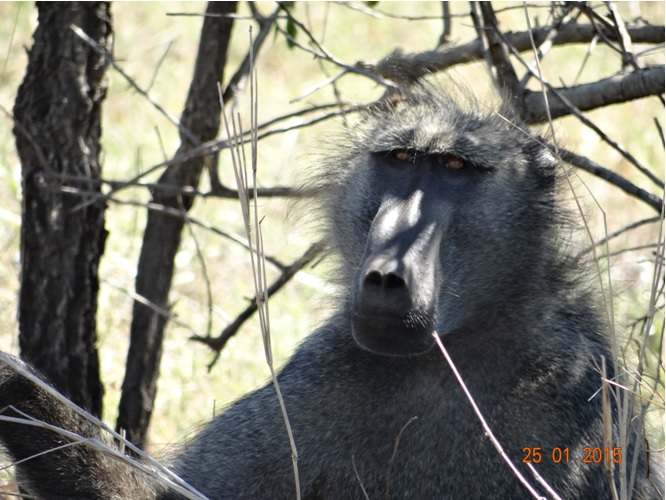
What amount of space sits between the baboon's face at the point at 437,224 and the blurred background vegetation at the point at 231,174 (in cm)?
23

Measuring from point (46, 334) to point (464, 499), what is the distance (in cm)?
178

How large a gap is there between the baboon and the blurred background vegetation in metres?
0.24

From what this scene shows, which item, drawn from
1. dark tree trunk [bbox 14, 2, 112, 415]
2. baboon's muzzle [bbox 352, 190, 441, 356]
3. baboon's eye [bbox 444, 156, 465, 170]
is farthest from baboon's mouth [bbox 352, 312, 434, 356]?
dark tree trunk [bbox 14, 2, 112, 415]

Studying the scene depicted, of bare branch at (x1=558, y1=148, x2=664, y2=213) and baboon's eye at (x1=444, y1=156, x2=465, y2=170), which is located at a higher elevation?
baboon's eye at (x1=444, y1=156, x2=465, y2=170)

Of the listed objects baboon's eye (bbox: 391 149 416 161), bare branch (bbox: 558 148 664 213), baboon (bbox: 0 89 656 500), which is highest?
baboon's eye (bbox: 391 149 416 161)

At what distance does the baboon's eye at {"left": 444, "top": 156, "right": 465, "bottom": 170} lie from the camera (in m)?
2.76

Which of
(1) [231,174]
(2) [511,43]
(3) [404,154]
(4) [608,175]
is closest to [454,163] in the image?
(3) [404,154]

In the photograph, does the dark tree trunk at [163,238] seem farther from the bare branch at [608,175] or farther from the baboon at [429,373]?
the bare branch at [608,175]

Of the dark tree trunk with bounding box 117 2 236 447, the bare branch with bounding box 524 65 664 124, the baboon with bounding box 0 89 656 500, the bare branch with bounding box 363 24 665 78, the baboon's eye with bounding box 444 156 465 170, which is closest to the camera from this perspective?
the baboon with bounding box 0 89 656 500

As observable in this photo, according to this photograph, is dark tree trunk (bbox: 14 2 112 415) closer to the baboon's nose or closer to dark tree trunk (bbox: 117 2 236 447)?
dark tree trunk (bbox: 117 2 236 447)

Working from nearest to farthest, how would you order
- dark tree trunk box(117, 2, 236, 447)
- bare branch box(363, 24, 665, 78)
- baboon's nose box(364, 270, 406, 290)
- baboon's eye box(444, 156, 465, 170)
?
1. baboon's nose box(364, 270, 406, 290)
2. baboon's eye box(444, 156, 465, 170)
3. bare branch box(363, 24, 665, 78)
4. dark tree trunk box(117, 2, 236, 447)

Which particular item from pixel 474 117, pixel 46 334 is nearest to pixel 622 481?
pixel 474 117

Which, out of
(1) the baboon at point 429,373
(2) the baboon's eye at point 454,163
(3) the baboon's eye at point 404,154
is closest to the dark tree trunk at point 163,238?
(1) the baboon at point 429,373

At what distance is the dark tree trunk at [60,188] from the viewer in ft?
11.5
